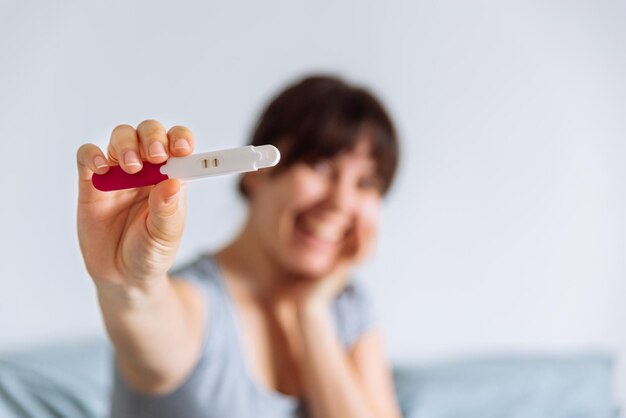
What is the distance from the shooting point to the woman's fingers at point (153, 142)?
710 millimetres

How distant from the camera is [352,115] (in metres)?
1.41

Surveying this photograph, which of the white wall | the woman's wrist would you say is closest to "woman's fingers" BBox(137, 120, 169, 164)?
the woman's wrist

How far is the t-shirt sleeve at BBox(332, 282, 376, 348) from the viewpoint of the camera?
1.54 meters

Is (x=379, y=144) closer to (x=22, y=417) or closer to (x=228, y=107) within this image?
(x=228, y=107)

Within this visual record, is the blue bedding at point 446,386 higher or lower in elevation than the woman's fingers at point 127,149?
lower

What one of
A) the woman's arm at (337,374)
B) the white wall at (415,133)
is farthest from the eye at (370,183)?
the white wall at (415,133)

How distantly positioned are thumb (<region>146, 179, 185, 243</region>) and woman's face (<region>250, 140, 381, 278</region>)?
64 centimetres

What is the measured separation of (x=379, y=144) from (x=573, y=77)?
39.6 inches

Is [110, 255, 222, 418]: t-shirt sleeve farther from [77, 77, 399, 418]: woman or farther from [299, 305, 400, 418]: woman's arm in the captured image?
[299, 305, 400, 418]: woman's arm

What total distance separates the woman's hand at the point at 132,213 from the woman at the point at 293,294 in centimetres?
20

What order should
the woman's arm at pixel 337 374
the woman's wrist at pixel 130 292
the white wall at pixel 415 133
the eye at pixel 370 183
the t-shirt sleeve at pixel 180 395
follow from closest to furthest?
the woman's wrist at pixel 130 292 → the t-shirt sleeve at pixel 180 395 → the woman's arm at pixel 337 374 → the eye at pixel 370 183 → the white wall at pixel 415 133

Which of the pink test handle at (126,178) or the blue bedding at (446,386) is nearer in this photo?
the pink test handle at (126,178)

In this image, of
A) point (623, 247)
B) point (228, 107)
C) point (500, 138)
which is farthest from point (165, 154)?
point (623, 247)

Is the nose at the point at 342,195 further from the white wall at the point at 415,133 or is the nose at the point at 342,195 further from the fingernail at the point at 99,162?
the fingernail at the point at 99,162
